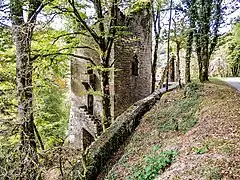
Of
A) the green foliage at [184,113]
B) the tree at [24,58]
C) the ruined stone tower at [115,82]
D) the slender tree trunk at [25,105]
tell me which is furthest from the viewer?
the ruined stone tower at [115,82]

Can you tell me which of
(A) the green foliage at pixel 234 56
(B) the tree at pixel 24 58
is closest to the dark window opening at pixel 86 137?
(B) the tree at pixel 24 58

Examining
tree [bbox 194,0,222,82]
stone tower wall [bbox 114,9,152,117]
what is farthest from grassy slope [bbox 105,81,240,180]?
stone tower wall [bbox 114,9,152,117]

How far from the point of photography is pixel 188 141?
7184mm

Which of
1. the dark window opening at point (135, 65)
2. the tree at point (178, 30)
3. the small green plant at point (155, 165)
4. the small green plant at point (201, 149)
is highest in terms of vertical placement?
the tree at point (178, 30)

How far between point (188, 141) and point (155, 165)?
3.66ft

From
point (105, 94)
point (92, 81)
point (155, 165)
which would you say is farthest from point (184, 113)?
point (92, 81)

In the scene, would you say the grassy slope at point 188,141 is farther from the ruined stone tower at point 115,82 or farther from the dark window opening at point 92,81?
the dark window opening at point 92,81

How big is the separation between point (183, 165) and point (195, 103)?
5458mm

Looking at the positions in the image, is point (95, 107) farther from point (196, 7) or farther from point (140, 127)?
point (196, 7)

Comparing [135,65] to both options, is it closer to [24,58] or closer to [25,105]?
[24,58]

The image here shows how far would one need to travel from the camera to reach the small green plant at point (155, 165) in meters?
6.44

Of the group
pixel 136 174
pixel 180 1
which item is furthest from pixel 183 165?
pixel 180 1

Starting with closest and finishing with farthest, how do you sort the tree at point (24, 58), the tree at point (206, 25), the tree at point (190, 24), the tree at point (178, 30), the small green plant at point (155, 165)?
the small green plant at point (155, 165) < the tree at point (24, 58) < the tree at point (206, 25) < the tree at point (190, 24) < the tree at point (178, 30)

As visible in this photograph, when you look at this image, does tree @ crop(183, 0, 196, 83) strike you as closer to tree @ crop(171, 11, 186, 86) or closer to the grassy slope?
tree @ crop(171, 11, 186, 86)
